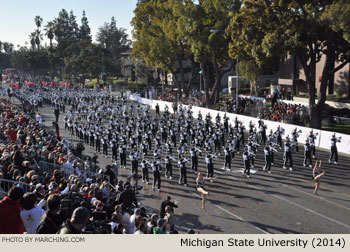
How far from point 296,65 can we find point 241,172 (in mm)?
27633

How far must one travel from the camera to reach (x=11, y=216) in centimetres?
491

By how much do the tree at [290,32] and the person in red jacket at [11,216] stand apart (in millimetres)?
20278

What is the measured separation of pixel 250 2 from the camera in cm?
2392

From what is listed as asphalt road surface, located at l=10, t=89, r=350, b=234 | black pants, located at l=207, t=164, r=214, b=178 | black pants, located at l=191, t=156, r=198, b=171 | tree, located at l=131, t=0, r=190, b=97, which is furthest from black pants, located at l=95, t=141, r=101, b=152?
tree, located at l=131, t=0, r=190, b=97

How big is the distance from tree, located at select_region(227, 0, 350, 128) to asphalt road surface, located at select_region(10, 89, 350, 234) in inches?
311

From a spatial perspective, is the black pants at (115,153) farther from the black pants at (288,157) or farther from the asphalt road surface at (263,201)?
the black pants at (288,157)

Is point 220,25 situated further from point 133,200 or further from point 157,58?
point 133,200

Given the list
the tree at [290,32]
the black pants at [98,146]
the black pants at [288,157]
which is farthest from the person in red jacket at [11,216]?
the tree at [290,32]

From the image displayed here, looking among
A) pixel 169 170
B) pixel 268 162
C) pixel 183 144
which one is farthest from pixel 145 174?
pixel 183 144

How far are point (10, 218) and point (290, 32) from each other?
68.7ft

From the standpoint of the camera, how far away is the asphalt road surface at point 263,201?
11367 millimetres

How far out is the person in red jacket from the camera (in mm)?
4832

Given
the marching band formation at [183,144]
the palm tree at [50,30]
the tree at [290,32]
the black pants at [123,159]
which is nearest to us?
the marching band formation at [183,144]

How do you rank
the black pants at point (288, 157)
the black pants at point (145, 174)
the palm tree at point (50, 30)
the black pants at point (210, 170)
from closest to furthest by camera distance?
the black pants at point (145, 174), the black pants at point (210, 170), the black pants at point (288, 157), the palm tree at point (50, 30)
